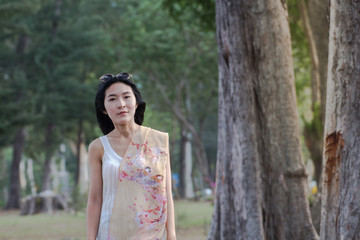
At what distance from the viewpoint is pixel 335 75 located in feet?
17.0

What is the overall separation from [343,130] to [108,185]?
230 centimetres

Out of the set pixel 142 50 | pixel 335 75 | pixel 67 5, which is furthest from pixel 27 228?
pixel 67 5

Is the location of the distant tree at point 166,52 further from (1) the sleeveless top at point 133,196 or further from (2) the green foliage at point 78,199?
(1) the sleeveless top at point 133,196

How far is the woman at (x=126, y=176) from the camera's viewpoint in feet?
10.9

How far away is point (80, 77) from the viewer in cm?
3919

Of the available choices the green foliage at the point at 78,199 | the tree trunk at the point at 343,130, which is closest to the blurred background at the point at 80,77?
the green foliage at the point at 78,199

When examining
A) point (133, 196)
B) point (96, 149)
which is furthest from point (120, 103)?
point (133, 196)

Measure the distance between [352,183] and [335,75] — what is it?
0.85 m

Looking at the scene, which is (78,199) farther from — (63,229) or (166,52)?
(166,52)

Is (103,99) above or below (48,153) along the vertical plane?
below

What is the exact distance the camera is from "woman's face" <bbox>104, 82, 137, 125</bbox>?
11.3ft

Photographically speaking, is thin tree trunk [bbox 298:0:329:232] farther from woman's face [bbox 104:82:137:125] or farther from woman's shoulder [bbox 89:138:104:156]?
woman's shoulder [bbox 89:138:104:156]

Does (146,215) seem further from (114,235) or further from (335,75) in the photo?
(335,75)

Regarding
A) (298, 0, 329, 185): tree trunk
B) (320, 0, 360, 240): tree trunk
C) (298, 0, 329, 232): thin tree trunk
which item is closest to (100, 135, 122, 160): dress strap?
(320, 0, 360, 240): tree trunk
